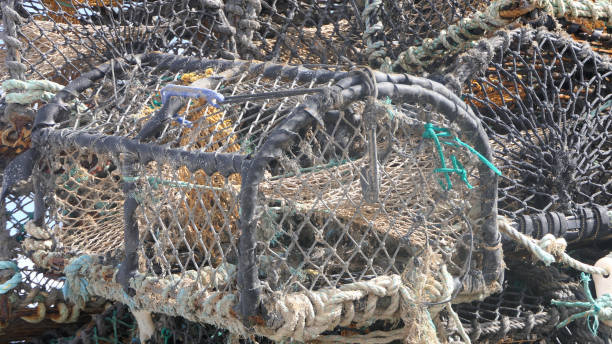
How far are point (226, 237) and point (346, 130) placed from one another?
0.93 m

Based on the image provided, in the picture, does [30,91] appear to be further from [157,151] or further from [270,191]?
[270,191]

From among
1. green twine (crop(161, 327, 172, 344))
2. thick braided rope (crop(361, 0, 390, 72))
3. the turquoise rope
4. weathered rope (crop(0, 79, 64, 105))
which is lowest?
green twine (crop(161, 327, 172, 344))

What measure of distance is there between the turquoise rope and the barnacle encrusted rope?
187 centimetres

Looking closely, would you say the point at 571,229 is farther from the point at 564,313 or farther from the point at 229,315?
the point at 229,315

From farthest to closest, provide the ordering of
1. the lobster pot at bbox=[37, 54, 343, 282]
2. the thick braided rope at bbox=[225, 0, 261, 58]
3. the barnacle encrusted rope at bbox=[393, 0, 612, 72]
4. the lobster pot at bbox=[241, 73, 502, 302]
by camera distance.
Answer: the thick braided rope at bbox=[225, 0, 261, 58] < the barnacle encrusted rope at bbox=[393, 0, 612, 72] < the lobster pot at bbox=[37, 54, 343, 282] < the lobster pot at bbox=[241, 73, 502, 302]

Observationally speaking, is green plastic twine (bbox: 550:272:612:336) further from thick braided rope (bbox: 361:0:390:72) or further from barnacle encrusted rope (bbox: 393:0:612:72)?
thick braided rope (bbox: 361:0:390:72)

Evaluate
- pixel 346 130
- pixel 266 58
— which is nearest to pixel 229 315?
pixel 346 130

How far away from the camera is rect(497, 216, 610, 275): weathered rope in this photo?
2158mm

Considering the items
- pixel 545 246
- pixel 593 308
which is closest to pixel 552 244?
pixel 545 246

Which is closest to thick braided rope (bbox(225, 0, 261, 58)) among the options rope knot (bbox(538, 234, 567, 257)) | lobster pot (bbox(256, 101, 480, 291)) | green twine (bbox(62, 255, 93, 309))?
lobster pot (bbox(256, 101, 480, 291))

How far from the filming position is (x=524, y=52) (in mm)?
2771

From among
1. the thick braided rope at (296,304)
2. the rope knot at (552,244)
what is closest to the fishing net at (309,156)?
the thick braided rope at (296,304)

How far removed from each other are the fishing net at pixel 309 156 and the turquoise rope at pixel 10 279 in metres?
0.09

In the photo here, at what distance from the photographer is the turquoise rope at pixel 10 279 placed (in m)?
2.46
